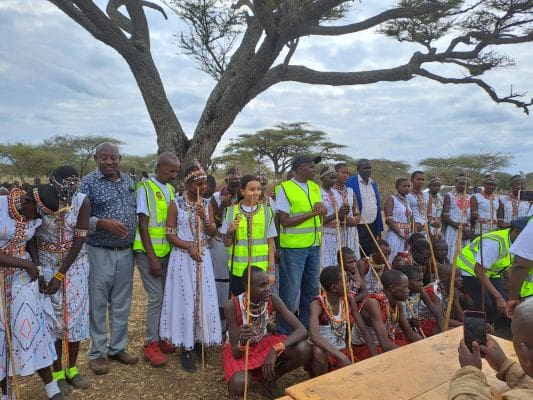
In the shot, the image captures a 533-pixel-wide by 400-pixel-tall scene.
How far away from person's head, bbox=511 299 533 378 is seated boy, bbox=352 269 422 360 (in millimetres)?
2059

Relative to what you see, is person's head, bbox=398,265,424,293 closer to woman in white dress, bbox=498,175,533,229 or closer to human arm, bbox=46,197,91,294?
human arm, bbox=46,197,91,294

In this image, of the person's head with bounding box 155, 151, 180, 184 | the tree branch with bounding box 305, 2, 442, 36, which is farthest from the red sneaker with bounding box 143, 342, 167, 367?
the tree branch with bounding box 305, 2, 442, 36

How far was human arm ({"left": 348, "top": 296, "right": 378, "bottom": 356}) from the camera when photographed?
351cm

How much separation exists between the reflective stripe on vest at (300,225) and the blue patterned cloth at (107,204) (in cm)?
176

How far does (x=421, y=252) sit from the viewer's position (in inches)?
195

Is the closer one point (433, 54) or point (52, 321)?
point (52, 321)

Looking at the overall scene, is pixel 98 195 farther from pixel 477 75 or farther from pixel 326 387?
pixel 477 75

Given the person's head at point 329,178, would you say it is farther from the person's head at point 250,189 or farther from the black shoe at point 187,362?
the black shoe at point 187,362

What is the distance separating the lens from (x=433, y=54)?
1012cm

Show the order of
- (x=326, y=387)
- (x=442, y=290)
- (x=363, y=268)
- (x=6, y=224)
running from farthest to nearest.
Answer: (x=363, y=268), (x=442, y=290), (x=6, y=224), (x=326, y=387)

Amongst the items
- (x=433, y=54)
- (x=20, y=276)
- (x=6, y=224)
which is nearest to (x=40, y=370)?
(x=20, y=276)

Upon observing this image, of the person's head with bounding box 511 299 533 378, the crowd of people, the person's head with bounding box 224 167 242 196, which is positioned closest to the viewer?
the person's head with bounding box 511 299 533 378

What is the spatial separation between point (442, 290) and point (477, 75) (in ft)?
27.7

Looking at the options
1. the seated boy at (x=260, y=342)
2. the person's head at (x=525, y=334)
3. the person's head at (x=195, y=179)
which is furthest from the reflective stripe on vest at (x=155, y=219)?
the person's head at (x=525, y=334)
